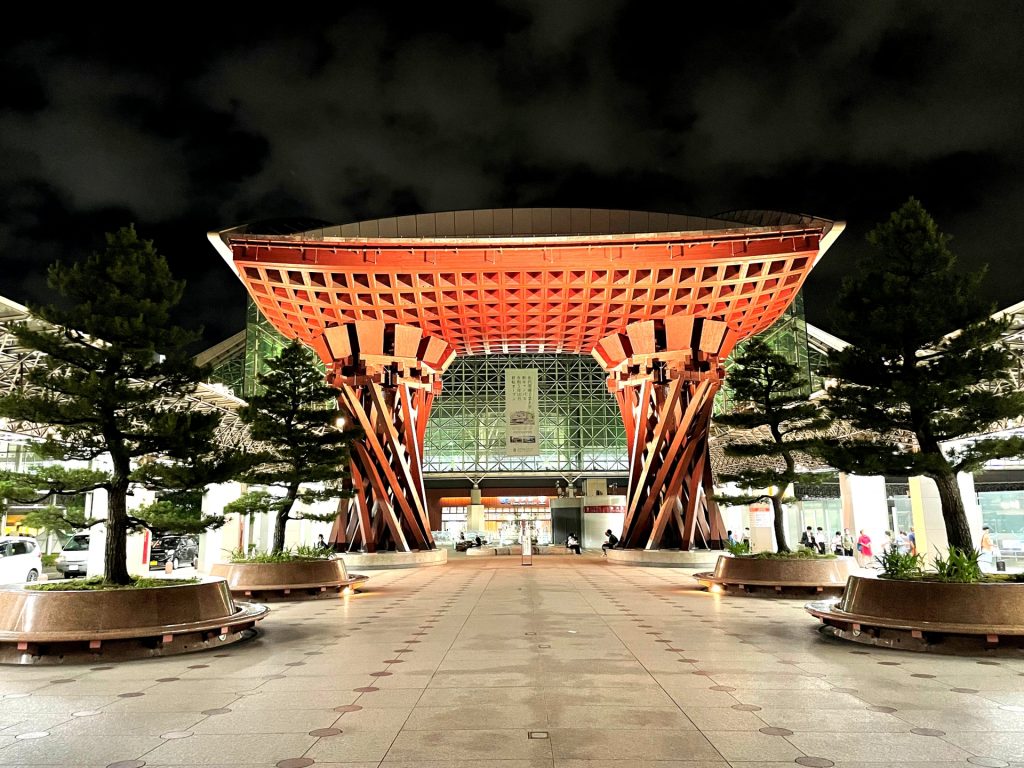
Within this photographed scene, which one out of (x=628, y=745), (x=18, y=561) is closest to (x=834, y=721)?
(x=628, y=745)

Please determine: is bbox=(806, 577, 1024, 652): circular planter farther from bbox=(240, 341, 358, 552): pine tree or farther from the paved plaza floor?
bbox=(240, 341, 358, 552): pine tree

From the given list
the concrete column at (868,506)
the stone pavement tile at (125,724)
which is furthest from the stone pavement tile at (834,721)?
the concrete column at (868,506)

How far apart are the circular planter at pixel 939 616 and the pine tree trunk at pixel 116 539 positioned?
8.41m

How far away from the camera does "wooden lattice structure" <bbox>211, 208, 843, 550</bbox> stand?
19328 millimetres

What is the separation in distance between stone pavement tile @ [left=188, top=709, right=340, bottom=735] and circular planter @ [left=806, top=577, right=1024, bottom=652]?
19.8 feet

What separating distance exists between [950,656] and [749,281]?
47.0 ft

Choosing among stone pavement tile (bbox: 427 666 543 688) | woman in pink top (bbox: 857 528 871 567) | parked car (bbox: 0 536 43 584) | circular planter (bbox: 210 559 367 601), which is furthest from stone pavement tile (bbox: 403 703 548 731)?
woman in pink top (bbox: 857 528 871 567)

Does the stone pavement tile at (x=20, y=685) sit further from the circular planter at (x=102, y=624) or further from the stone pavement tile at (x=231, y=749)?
the stone pavement tile at (x=231, y=749)

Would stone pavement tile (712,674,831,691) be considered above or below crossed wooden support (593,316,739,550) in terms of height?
below

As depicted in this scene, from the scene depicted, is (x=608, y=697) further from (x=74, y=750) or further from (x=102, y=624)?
(x=102, y=624)

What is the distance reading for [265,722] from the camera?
16.1ft

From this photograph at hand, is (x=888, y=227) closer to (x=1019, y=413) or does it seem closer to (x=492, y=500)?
(x=1019, y=413)

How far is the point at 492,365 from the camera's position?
4872cm

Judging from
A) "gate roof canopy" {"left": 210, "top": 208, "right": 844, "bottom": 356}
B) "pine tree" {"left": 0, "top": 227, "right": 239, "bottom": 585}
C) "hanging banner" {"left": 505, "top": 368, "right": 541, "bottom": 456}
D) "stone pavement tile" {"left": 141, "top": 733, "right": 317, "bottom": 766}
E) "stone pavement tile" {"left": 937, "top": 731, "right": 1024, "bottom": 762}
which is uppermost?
"gate roof canopy" {"left": 210, "top": 208, "right": 844, "bottom": 356}
